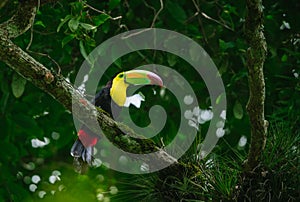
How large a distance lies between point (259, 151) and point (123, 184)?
1.86 feet

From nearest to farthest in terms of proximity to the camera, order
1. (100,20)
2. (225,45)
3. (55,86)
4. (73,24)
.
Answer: (55,86), (73,24), (100,20), (225,45)

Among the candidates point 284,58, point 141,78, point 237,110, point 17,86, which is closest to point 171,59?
point 141,78

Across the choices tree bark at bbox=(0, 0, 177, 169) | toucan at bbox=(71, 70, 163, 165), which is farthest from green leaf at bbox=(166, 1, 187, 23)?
tree bark at bbox=(0, 0, 177, 169)

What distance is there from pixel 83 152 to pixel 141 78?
95 cm

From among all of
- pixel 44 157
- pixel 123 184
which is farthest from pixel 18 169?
pixel 123 184

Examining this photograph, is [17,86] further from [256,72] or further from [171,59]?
[256,72]

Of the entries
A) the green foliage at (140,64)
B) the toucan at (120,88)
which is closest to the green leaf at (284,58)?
the green foliage at (140,64)

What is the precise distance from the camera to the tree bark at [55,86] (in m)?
2.48

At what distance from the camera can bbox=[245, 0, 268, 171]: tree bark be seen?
7.84ft

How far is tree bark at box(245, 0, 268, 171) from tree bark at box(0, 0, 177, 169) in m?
0.35

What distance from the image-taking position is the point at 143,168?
2676mm

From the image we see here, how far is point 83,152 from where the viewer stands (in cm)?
338

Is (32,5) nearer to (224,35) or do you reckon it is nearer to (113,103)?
(113,103)

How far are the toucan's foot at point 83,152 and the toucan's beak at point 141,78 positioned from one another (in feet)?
2.82
